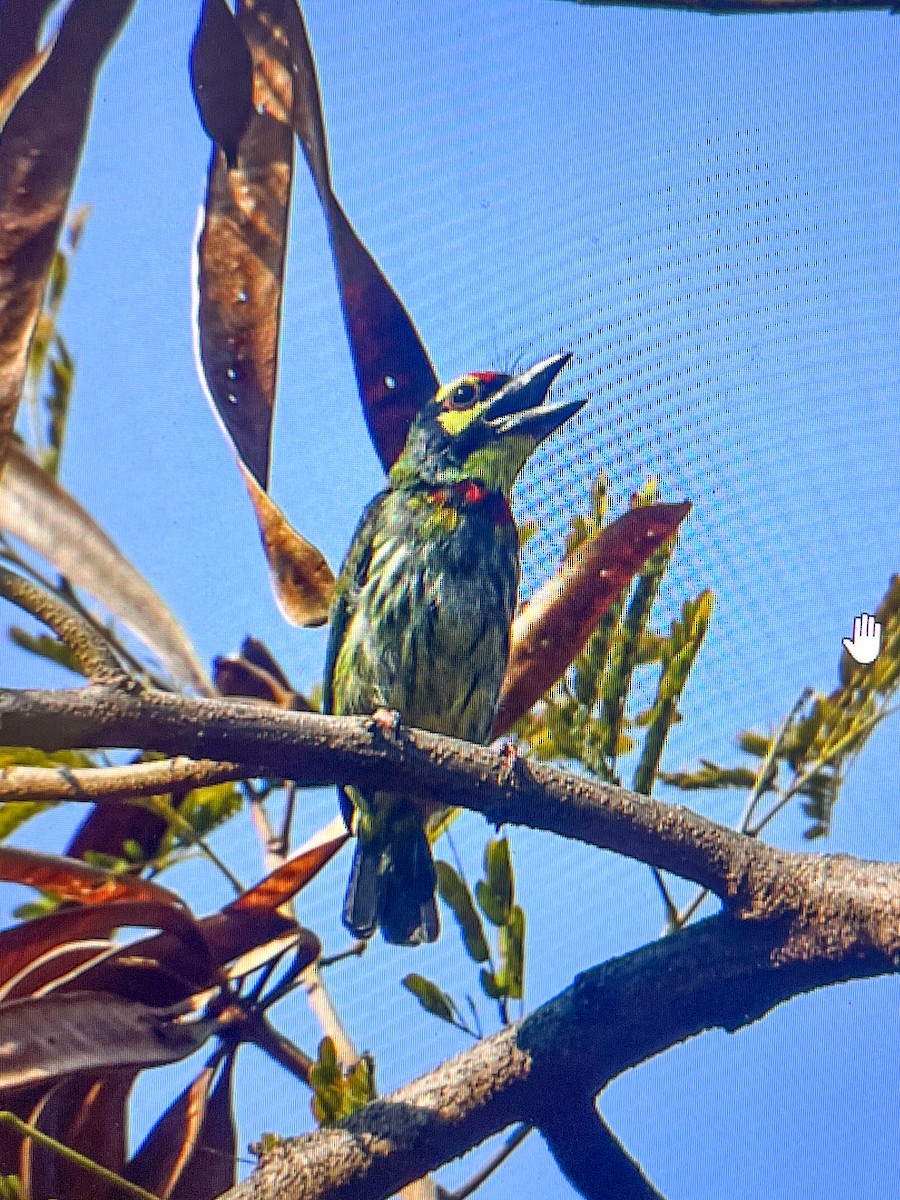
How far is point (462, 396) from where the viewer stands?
276 centimetres

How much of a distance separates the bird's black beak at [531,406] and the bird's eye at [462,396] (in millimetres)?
48

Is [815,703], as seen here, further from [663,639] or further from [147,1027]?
[147,1027]

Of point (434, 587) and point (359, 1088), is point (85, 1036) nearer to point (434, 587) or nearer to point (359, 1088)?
point (359, 1088)

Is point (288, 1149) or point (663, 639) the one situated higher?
→ point (663, 639)

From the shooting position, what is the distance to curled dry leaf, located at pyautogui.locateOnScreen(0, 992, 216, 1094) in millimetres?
1731

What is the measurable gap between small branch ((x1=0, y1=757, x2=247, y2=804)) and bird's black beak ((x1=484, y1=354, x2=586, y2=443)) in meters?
1.06

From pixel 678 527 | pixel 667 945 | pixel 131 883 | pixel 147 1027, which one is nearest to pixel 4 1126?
pixel 147 1027

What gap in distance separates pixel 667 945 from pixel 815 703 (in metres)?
0.51

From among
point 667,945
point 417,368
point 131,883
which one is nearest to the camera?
point 667,945

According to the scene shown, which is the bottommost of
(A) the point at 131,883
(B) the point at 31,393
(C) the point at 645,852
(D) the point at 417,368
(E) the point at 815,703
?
(C) the point at 645,852

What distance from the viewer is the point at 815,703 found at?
1942mm

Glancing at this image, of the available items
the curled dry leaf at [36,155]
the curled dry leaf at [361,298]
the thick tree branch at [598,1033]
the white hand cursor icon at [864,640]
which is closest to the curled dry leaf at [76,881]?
the thick tree branch at [598,1033]

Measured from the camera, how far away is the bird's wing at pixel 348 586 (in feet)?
8.64

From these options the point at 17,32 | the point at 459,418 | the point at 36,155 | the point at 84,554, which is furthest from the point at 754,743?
the point at 17,32
